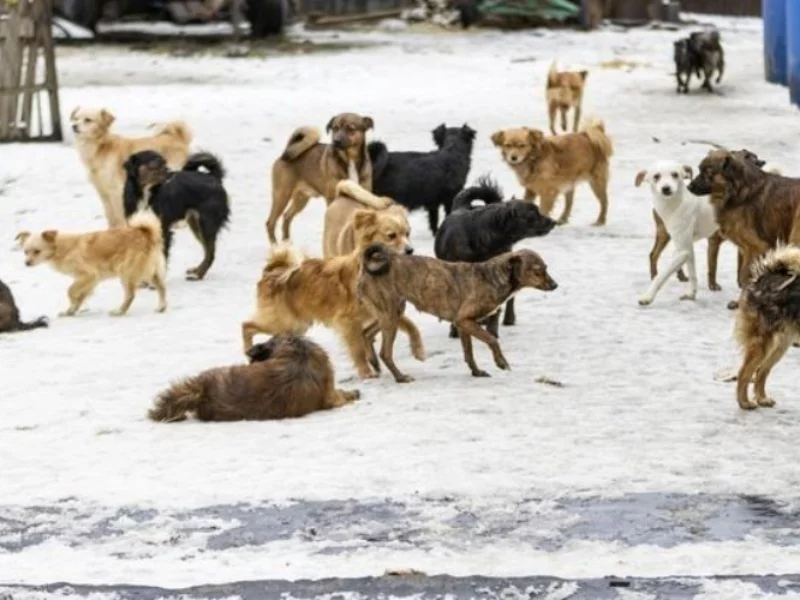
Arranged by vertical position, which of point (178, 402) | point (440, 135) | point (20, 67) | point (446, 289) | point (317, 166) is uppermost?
point (20, 67)

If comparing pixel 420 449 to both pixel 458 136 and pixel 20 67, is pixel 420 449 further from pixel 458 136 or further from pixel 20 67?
pixel 20 67

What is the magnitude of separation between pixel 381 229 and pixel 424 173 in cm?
387

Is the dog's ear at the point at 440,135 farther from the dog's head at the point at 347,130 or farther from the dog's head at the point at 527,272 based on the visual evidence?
the dog's head at the point at 527,272

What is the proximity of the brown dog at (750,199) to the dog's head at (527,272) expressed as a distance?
2.12 meters

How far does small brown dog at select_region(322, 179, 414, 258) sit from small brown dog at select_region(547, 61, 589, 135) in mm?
8984

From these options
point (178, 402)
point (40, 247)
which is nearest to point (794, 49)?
point (40, 247)

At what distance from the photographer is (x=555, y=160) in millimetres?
16203

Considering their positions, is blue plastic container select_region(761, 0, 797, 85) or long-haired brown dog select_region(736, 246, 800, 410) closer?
long-haired brown dog select_region(736, 246, 800, 410)

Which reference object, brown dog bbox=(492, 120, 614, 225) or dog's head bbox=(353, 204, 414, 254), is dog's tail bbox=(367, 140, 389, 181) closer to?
brown dog bbox=(492, 120, 614, 225)

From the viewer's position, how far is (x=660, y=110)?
23.7m

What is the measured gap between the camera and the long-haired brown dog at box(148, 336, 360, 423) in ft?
32.3

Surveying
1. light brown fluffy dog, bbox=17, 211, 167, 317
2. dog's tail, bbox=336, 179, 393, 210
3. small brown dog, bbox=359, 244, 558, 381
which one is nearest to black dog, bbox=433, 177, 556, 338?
dog's tail, bbox=336, 179, 393, 210

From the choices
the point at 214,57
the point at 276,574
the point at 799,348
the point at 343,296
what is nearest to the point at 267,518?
the point at 276,574

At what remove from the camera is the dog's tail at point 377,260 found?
1074 centimetres
